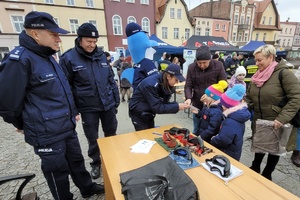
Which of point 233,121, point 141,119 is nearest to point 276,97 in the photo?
point 233,121

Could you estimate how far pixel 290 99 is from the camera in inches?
67.5

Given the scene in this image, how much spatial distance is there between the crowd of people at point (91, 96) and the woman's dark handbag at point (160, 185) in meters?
0.83

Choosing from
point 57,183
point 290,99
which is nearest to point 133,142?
point 57,183

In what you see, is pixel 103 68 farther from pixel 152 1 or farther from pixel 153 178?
pixel 152 1

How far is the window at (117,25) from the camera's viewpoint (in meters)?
16.3

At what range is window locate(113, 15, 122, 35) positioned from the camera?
16.3 m

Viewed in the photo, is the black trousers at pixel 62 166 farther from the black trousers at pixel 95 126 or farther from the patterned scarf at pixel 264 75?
the patterned scarf at pixel 264 75

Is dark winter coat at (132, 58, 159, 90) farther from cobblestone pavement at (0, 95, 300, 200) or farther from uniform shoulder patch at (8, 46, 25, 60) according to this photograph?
cobblestone pavement at (0, 95, 300, 200)

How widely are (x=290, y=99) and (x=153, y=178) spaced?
167 centimetres

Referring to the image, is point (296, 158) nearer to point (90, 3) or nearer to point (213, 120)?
point (213, 120)

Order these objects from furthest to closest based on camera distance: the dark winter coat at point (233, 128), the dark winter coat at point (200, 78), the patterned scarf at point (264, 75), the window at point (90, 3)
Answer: the window at point (90, 3), the dark winter coat at point (200, 78), the patterned scarf at point (264, 75), the dark winter coat at point (233, 128)

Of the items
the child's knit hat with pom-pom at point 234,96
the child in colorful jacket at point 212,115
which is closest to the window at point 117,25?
the child in colorful jacket at point 212,115

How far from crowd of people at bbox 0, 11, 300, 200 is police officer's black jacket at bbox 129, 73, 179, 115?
0.01 m

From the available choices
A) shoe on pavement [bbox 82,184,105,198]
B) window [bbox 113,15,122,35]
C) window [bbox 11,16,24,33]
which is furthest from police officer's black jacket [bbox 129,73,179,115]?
window [bbox 113,15,122,35]
